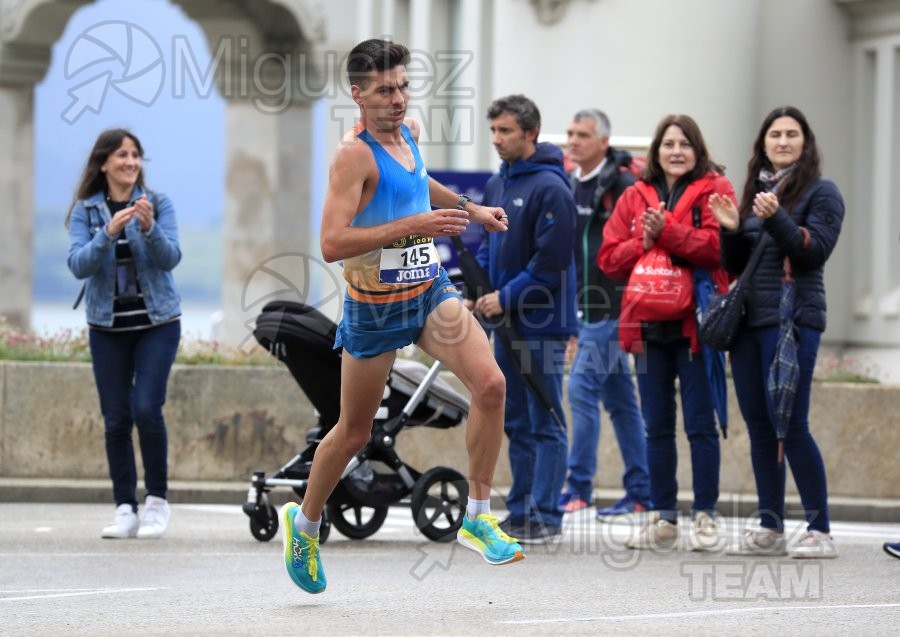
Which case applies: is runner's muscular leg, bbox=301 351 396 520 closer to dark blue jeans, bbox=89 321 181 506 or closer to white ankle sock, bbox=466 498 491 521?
white ankle sock, bbox=466 498 491 521

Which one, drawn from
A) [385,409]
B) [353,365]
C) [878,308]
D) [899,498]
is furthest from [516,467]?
[878,308]

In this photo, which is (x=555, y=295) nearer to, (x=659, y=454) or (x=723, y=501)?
(x=659, y=454)

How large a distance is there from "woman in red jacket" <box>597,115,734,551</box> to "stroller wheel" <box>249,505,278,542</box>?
195 centimetres

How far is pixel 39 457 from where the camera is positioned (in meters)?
13.3

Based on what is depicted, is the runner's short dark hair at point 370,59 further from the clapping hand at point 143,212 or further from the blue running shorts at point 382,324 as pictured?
the clapping hand at point 143,212

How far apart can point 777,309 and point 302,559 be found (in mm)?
3161

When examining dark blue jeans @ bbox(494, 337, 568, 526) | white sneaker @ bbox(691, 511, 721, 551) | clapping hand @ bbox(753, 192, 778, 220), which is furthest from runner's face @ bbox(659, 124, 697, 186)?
white sneaker @ bbox(691, 511, 721, 551)

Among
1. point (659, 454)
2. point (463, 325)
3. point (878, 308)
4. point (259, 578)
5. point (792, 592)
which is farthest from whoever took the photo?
point (878, 308)

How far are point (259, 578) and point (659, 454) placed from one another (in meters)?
2.44

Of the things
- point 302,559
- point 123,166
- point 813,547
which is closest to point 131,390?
point 123,166

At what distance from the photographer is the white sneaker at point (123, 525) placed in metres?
10.6

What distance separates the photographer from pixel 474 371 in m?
7.65

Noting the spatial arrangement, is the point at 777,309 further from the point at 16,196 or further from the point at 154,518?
the point at 16,196

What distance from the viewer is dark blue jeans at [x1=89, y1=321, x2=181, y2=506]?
1058cm
